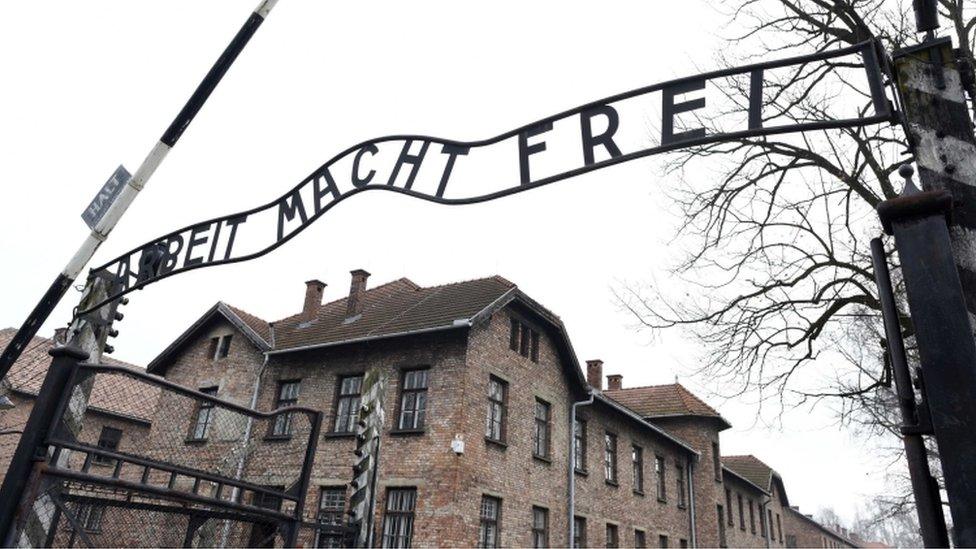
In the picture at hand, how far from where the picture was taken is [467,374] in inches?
603

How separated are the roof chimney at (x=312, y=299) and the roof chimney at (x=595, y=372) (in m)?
10.8

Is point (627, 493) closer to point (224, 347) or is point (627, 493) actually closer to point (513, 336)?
point (513, 336)

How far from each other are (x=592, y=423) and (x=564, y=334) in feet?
11.2

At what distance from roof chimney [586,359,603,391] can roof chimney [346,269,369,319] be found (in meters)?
9.85

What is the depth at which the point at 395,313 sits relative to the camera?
18.4 metres

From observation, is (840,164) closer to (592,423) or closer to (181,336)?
(592,423)

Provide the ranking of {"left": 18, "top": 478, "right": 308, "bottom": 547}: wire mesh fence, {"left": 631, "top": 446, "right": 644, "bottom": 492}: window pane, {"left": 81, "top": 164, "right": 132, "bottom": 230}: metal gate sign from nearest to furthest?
1. {"left": 18, "top": 478, "right": 308, "bottom": 547}: wire mesh fence
2. {"left": 81, "top": 164, "right": 132, "bottom": 230}: metal gate sign
3. {"left": 631, "top": 446, "right": 644, "bottom": 492}: window pane

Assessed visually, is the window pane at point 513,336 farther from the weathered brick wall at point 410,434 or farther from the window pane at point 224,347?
the window pane at point 224,347

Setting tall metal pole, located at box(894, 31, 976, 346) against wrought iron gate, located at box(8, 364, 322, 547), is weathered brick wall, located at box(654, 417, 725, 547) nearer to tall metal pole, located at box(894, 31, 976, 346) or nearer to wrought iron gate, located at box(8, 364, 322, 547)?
wrought iron gate, located at box(8, 364, 322, 547)

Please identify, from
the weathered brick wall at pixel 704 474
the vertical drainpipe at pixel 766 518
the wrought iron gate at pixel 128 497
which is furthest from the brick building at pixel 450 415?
the vertical drainpipe at pixel 766 518

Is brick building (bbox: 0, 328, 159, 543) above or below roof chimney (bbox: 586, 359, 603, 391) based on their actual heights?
below

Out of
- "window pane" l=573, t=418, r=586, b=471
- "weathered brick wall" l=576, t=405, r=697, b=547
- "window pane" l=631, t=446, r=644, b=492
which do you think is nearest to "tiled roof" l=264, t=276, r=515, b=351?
"window pane" l=573, t=418, r=586, b=471

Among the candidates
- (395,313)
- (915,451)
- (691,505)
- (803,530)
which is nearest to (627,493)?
(691,505)

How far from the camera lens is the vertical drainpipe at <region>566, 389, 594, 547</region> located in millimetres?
17828
